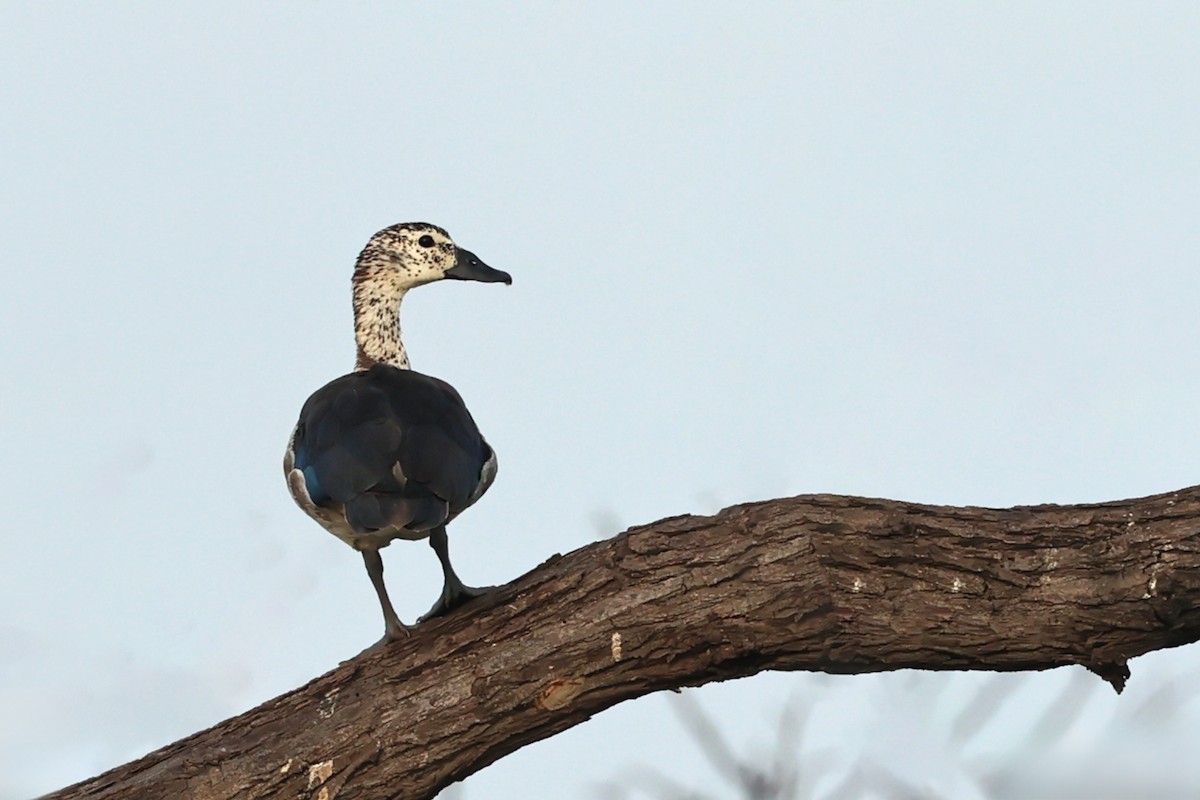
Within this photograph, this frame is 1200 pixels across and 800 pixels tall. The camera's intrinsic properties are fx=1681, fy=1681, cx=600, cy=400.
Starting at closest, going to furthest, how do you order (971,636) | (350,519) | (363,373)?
(971,636) → (350,519) → (363,373)

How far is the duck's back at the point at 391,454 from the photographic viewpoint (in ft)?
16.7

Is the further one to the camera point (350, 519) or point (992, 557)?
point (350, 519)

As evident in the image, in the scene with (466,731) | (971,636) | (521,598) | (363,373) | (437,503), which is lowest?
(971,636)

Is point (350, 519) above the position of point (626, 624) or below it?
above

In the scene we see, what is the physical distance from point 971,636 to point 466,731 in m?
1.44

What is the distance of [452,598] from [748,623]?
1.04 m

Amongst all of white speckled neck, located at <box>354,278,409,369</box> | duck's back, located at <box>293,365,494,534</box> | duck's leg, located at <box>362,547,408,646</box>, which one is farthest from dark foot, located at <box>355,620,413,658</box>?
white speckled neck, located at <box>354,278,409,369</box>

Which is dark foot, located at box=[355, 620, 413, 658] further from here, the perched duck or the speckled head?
the speckled head

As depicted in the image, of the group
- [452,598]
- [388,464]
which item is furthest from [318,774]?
[388,464]

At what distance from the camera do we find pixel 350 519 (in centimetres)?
505

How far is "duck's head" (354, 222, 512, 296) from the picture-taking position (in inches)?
279

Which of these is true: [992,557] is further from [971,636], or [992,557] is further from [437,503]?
[437,503]

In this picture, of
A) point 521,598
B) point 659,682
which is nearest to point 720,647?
point 659,682

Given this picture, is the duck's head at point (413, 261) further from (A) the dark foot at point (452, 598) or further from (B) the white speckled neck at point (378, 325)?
(A) the dark foot at point (452, 598)
